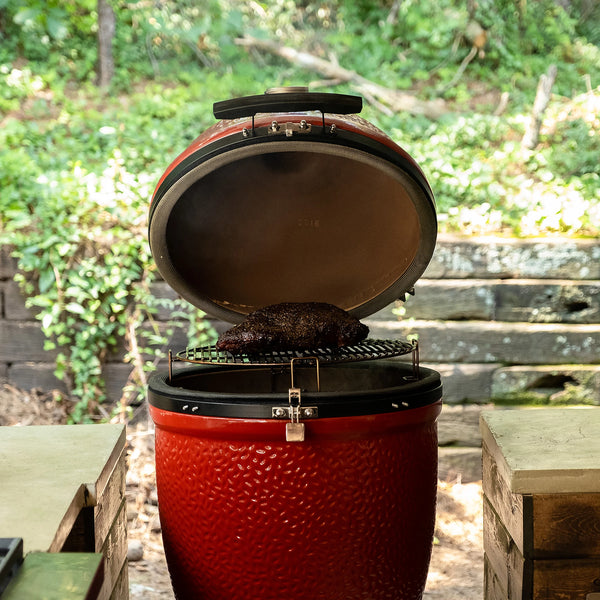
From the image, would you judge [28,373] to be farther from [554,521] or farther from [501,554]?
[554,521]

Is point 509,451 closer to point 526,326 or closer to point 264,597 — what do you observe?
point 264,597

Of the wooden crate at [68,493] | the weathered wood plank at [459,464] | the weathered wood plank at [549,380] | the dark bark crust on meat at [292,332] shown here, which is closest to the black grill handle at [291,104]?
the dark bark crust on meat at [292,332]

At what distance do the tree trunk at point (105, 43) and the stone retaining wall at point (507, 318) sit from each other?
5.50 meters

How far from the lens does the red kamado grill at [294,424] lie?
6.64 feet

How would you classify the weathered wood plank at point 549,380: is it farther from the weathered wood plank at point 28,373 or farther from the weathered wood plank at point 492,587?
the weathered wood plank at point 28,373

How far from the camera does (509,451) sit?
2.10m

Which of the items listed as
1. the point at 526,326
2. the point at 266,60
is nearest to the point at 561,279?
the point at 526,326

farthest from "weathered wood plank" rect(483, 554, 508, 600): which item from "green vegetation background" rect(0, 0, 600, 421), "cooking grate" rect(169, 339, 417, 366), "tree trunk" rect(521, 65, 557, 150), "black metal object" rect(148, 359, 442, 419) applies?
"tree trunk" rect(521, 65, 557, 150)

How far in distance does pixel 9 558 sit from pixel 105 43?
313 inches

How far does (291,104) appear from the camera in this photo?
220cm

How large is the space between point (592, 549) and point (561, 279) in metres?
2.65

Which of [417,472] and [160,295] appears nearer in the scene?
[417,472]

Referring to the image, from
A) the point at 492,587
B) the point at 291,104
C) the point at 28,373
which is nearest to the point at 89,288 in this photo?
the point at 28,373

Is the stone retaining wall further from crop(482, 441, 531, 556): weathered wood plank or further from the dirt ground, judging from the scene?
crop(482, 441, 531, 556): weathered wood plank
